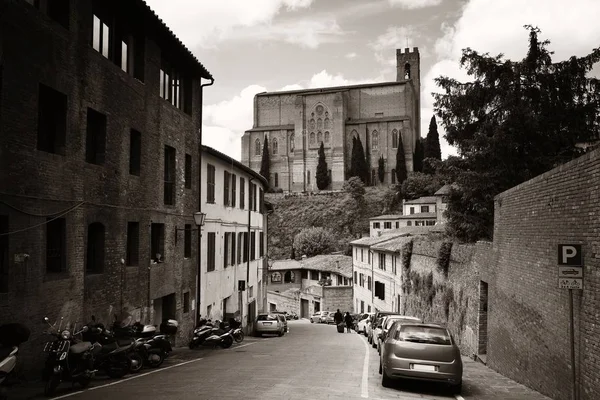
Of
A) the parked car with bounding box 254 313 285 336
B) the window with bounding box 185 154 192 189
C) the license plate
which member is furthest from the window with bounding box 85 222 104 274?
the parked car with bounding box 254 313 285 336

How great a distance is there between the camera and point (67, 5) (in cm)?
1114

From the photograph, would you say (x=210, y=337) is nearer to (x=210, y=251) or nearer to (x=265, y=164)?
(x=210, y=251)

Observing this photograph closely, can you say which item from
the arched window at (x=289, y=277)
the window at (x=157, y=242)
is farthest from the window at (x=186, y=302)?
the arched window at (x=289, y=277)

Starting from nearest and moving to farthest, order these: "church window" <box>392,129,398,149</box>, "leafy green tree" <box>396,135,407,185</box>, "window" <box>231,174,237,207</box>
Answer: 1. "window" <box>231,174,237,207</box>
2. "leafy green tree" <box>396,135,407,185</box>
3. "church window" <box>392,129,398,149</box>

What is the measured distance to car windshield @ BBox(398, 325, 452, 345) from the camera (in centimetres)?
1035

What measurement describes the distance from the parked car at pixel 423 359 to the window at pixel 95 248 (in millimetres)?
7181

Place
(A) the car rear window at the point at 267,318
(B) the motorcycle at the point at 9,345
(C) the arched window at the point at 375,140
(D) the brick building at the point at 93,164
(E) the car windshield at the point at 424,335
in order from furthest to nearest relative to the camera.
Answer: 1. (C) the arched window at the point at 375,140
2. (A) the car rear window at the point at 267,318
3. (E) the car windshield at the point at 424,335
4. (D) the brick building at the point at 93,164
5. (B) the motorcycle at the point at 9,345

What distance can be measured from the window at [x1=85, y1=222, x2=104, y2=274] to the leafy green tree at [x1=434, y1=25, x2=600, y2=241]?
15.6m

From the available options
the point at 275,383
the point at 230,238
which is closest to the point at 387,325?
the point at 275,383

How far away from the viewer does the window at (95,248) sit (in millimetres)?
12711

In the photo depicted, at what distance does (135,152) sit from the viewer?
1516 cm

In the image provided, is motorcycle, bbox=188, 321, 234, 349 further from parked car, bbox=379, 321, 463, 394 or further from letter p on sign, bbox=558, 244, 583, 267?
letter p on sign, bbox=558, 244, 583, 267

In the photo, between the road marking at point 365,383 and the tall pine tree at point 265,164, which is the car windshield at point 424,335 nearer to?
the road marking at point 365,383

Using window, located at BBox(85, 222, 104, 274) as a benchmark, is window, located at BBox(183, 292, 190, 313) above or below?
below
